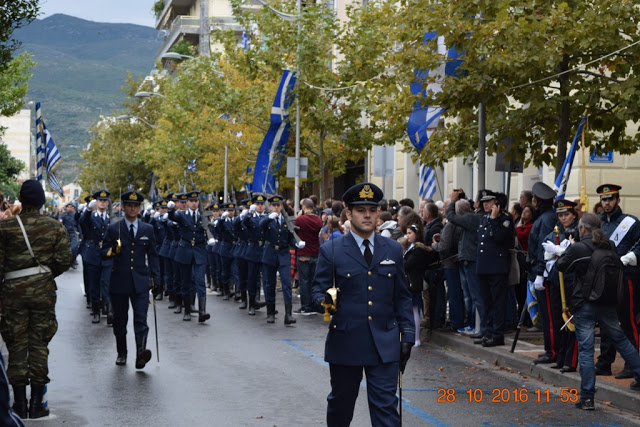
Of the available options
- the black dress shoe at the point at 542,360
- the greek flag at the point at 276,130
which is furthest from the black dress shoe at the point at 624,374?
the greek flag at the point at 276,130

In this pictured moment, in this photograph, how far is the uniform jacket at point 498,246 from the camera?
47.7 feet

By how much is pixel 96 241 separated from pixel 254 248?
2677 mm

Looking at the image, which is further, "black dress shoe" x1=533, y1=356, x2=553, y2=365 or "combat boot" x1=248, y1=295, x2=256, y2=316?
"combat boot" x1=248, y1=295, x2=256, y2=316

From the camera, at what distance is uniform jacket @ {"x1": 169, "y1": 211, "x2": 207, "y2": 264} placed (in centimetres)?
1950

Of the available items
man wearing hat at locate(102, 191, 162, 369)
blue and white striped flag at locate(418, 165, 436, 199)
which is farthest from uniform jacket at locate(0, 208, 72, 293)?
blue and white striped flag at locate(418, 165, 436, 199)

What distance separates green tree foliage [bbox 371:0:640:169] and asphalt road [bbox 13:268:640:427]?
3546 millimetres

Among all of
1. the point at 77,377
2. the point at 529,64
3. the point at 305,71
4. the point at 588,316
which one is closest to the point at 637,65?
the point at 529,64

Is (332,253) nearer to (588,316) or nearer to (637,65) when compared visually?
(588,316)

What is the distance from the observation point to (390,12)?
20.2 meters

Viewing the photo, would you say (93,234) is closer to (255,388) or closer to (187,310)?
(187,310)

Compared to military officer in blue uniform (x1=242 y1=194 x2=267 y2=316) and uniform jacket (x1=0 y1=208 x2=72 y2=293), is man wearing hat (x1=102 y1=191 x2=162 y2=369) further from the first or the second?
military officer in blue uniform (x1=242 y1=194 x2=267 y2=316)

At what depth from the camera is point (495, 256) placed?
1455 centimetres

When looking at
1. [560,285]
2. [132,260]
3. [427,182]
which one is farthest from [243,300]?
[560,285]

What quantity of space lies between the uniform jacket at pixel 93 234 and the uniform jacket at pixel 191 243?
4.19ft
